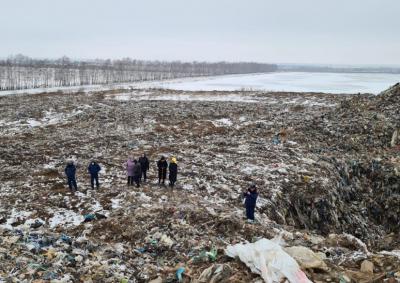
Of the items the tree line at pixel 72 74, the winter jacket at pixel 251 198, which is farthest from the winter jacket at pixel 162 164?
the tree line at pixel 72 74

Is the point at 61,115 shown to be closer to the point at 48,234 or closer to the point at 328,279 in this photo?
the point at 48,234

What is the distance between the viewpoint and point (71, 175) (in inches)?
434

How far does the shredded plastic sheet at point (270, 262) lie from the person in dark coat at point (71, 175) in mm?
5922

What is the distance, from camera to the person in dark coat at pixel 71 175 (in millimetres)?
10930

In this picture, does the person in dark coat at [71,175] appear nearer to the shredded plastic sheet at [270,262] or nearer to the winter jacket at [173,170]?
the winter jacket at [173,170]

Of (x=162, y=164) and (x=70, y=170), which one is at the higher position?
(x=162, y=164)

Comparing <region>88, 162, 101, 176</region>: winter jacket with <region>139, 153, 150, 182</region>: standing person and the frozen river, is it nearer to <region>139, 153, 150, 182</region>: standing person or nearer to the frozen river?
<region>139, 153, 150, 182</region>: standing person

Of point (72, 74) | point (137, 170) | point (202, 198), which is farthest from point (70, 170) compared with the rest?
point (72, 74)

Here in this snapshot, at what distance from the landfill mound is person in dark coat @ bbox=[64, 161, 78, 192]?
0.75 ft

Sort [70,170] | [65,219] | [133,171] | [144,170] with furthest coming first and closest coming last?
[144,170] < [133,171] < [70,170] < [65,219]

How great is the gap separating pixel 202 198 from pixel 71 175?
12.8ft

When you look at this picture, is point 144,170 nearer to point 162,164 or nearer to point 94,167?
point 162,164

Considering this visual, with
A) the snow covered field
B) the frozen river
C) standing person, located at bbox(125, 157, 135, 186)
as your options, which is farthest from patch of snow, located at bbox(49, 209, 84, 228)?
the frozen river

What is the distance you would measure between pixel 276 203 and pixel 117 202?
188 inches
